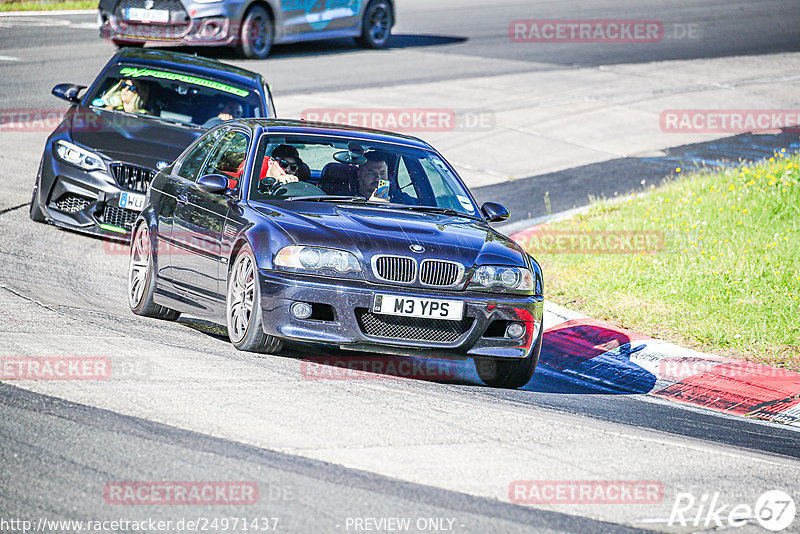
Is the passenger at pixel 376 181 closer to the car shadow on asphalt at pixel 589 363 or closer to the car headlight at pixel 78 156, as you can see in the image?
the car shadow on asphalt at pixel 589 363

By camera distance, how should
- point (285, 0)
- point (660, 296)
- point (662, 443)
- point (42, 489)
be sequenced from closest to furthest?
1. point (42, 489)
2. point (662, 443)
3. point (660, 296)
4. point (285, 0)

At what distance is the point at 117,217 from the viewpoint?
10.9m

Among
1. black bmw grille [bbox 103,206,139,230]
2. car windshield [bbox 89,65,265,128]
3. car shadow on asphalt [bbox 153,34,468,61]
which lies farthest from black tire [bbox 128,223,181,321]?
car shadow on asphalt [bbox 153,34,468,61]

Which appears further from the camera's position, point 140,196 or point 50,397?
point 140,196

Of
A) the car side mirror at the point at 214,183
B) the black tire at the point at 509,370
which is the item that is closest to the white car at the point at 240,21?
the car side mirror at the point at 214,183

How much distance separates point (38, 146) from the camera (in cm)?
1520

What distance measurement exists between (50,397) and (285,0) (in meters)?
16.1

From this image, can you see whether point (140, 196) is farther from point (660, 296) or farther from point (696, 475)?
point (696, 475)

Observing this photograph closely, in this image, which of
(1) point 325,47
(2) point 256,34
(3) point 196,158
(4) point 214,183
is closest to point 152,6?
(2) point 256,34

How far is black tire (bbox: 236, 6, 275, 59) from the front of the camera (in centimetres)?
2058

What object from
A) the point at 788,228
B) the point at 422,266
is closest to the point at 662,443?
the point at 422,266

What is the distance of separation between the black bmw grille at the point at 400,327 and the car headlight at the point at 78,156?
478 centimetres

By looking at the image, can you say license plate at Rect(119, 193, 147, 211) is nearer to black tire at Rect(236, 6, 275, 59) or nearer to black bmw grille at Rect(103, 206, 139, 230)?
black bmw grille at Rect(103, 206, 139, 230)

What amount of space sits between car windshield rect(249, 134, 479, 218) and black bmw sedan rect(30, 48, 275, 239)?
2.80 metres
